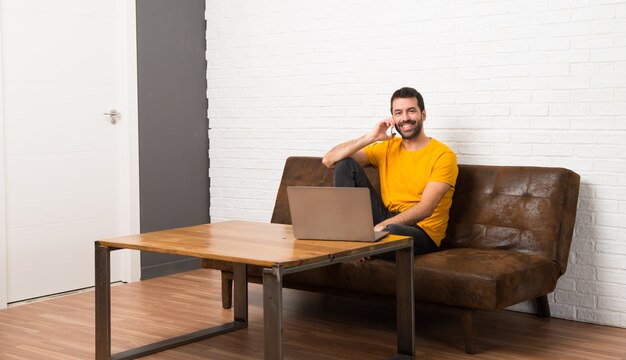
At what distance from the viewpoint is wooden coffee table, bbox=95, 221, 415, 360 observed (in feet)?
9.69

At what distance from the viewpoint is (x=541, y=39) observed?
4383 millimetres

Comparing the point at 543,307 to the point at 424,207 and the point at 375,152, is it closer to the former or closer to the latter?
the point at 424,207

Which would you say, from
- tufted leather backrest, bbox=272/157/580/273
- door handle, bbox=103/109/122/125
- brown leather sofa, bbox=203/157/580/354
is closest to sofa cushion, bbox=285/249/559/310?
brown leather sofa, bbox=203/157/580/354

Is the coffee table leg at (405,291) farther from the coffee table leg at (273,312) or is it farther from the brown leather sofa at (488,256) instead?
the coffee table leg at (273,312)

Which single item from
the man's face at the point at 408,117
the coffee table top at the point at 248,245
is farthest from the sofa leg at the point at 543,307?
the coffee table top at the point at 248,245

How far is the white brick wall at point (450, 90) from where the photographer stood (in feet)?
13.9

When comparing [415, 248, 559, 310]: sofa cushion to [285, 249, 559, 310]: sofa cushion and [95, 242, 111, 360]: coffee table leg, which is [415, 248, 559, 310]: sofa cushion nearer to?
[285, 249, 559, 310]: sofa cushion

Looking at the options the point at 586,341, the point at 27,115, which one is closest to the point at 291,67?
the point at 27,115

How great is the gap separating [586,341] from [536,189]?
736 millimetres

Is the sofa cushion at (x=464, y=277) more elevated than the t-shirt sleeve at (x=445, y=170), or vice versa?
the t-shirt sleeve at (x=445, y=170)

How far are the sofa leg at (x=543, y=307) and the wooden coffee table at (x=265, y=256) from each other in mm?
1092

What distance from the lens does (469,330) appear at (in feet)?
12.3

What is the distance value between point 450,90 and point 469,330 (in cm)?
147

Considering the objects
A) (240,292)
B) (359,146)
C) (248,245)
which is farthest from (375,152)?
(248,245)
